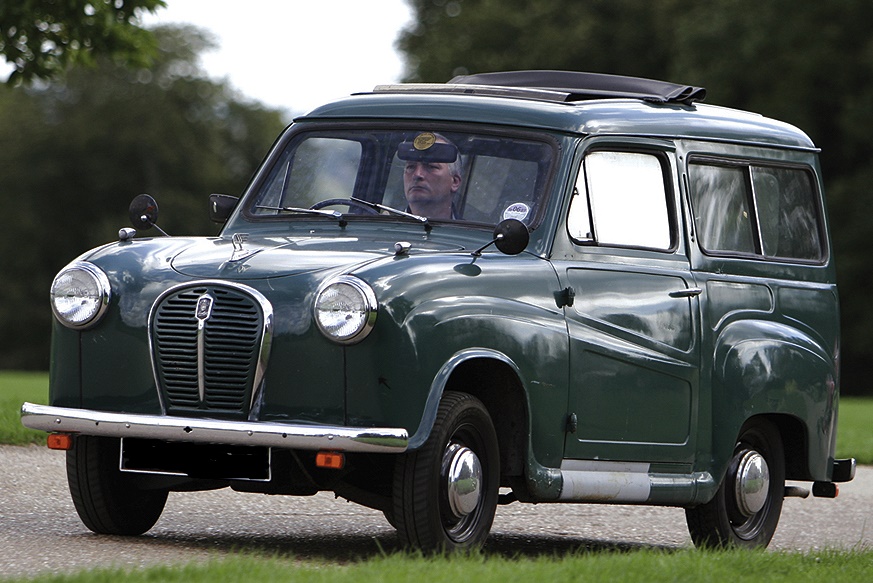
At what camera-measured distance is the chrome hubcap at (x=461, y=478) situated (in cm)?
691

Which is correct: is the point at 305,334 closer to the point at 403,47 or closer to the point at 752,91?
the point at 752,91

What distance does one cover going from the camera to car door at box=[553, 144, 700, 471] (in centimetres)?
779

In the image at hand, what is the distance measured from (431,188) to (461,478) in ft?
5.40

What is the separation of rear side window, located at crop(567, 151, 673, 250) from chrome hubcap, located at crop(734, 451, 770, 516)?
4.03 feet

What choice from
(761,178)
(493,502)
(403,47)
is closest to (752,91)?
(403,47)

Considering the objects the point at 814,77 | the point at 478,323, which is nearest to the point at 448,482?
the point at 478,323

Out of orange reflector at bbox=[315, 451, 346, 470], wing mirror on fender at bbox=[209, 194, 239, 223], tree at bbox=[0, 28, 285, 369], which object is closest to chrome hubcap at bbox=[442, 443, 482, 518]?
orange reflector at bbox=[315, 451, 346, 470]

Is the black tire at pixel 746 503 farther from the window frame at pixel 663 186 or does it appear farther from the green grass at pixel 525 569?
the window frame at pixel 663 186

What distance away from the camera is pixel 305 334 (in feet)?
22.3

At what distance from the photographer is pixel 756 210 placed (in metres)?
9.36

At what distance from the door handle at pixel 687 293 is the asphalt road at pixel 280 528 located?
128cm

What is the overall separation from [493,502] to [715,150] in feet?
8.97

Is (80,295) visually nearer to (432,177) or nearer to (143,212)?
(143,212)

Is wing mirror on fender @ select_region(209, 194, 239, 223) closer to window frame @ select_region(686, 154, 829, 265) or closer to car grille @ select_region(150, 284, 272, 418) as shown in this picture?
car grille @ select_region(150, 284, 272, 418)
